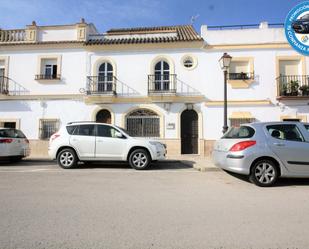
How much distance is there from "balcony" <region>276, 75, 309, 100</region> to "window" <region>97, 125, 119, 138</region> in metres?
9.54

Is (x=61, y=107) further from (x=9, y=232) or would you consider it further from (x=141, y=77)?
(x=9, y=232)

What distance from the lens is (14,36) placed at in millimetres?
16578

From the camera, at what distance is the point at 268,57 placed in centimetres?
1476

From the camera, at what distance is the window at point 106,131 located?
984 cm

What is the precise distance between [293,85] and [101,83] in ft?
35.2

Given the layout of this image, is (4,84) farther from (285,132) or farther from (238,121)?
(285,132)

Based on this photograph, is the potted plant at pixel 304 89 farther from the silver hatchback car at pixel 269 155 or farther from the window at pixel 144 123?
the silver hatchback car at pixel 269 155

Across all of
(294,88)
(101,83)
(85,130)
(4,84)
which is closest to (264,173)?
(85,130)

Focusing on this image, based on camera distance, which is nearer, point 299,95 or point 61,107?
point 299,95

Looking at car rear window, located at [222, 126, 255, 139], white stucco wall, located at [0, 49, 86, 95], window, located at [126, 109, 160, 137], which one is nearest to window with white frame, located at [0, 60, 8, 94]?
white stucco wall, located at [0, 49, 86, 95]

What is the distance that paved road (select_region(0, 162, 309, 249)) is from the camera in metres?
3.36

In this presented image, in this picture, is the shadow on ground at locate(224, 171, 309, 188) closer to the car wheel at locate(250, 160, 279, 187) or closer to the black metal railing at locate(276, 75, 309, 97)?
the car wheel at locate(250, 160, 279, 187)

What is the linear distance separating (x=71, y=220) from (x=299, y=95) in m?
13.8

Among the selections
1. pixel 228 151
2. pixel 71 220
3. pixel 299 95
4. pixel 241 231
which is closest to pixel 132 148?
pixel 228 151
